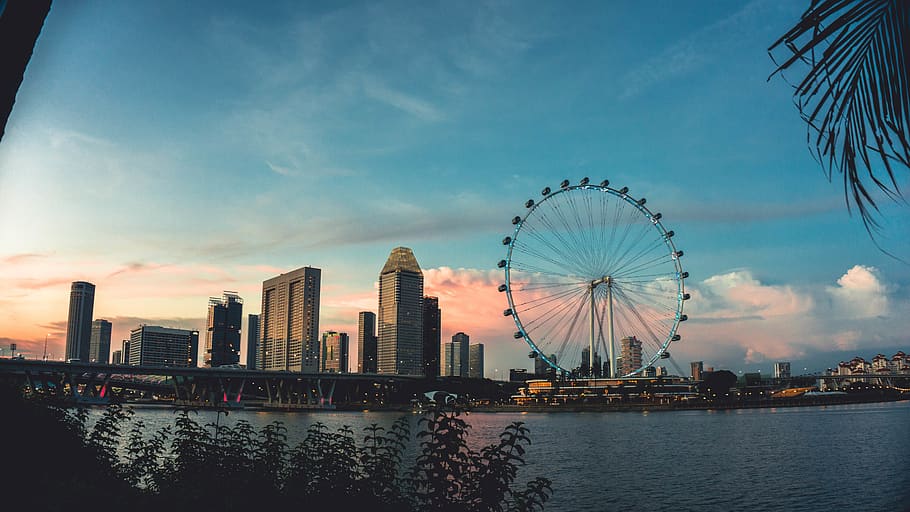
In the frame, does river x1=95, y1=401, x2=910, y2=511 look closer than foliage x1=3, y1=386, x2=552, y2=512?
No

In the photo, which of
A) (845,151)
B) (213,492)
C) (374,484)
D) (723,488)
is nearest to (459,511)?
(374,484)

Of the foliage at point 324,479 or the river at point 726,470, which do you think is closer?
the foliage at point 324,479

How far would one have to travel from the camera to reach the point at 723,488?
50031mm

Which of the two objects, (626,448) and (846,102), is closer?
(846,102)

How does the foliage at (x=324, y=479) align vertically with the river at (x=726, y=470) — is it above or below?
above

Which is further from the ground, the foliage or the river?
the foliage

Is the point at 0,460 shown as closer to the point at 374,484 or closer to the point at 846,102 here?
the point at 374,484

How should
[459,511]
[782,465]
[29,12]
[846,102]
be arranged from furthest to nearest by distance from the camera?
[782,465] < [459,511] < [846,102] < [29,12]

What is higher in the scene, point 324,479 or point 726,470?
point 324,479

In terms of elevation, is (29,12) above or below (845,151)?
above

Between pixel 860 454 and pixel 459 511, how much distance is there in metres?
72.6

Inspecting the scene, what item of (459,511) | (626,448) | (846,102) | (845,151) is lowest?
(626,448)

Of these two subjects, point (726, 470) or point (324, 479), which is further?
point (726, 470)

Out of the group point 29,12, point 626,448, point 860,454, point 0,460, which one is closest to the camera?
point 29,12
